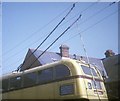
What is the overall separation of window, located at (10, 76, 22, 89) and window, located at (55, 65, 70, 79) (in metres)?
3.31

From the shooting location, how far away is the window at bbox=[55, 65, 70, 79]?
11783mm

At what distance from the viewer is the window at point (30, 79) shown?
1327cm

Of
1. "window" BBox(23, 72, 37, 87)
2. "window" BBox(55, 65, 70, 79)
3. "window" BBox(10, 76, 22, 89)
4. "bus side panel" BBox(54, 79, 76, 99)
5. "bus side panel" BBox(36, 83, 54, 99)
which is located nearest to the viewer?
"bus side panel" BBox(54, 79, 76, 99)

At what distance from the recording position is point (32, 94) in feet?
42.6

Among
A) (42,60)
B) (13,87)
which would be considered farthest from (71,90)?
(42,60)

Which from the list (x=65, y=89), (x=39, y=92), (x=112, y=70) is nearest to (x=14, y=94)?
(x=39, y=92)

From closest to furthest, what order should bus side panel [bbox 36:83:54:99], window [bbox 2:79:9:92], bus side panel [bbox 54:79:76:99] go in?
1. bus side panel [bbox 54:79:76:99]
2. bus side panel [bbox 36:83:54:99]
3. window [bbox 2:79:9:92]

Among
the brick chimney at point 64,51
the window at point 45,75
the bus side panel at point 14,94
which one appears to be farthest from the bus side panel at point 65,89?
the brick chimney at point 64,51

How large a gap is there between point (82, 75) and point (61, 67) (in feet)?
4.07

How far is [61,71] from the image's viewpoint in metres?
12.0

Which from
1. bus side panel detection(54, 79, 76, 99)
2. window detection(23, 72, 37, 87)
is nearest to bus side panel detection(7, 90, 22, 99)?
window detection(23, 72, 37, 87)

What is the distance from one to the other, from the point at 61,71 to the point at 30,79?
252 centimetres

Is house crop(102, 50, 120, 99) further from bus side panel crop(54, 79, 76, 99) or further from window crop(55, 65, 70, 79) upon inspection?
bus side panel crop(54, 79, 76, 99)

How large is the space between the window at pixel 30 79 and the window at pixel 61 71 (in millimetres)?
1776
